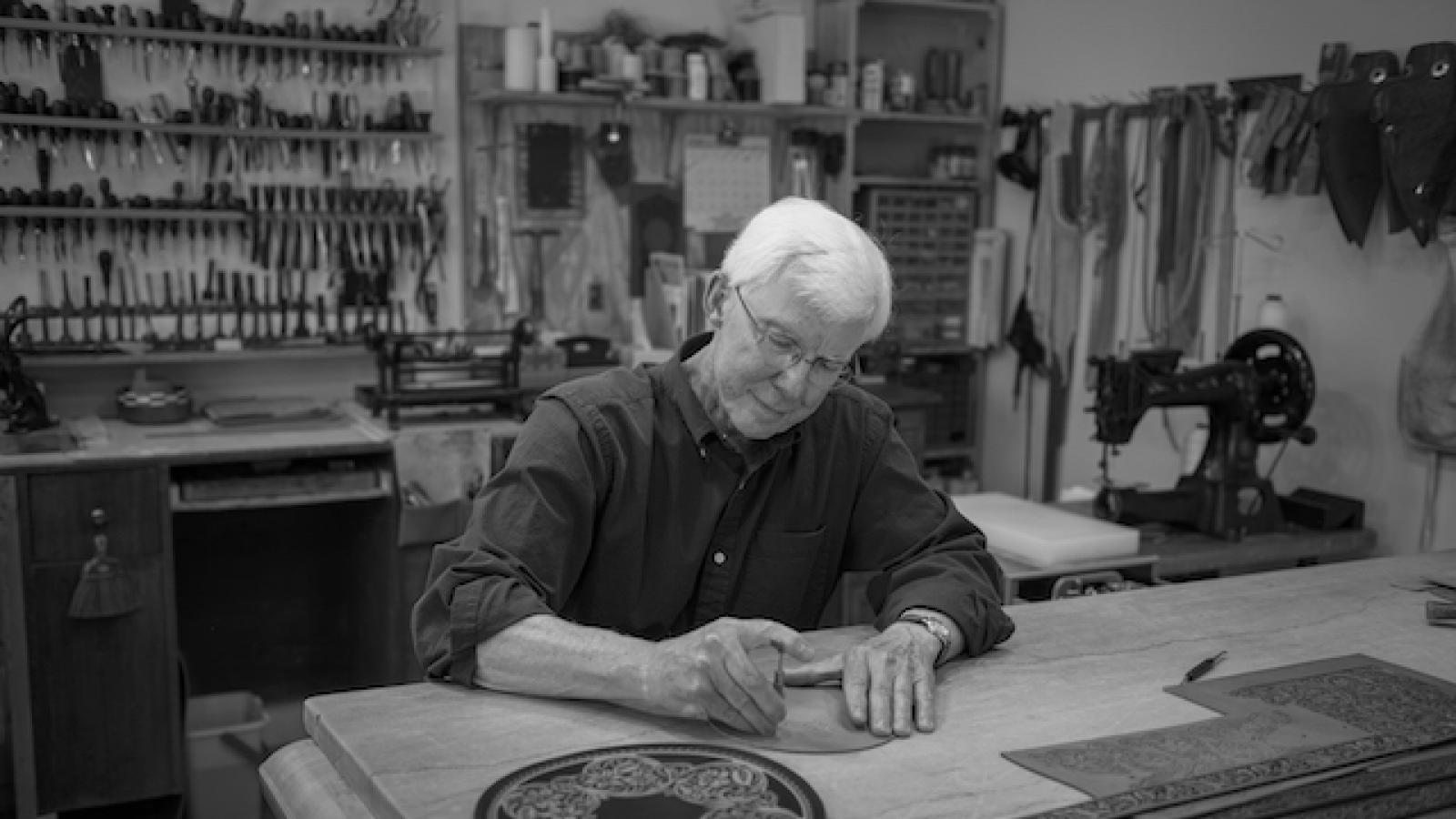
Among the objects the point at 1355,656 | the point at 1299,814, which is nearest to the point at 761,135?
the point at 1355,656

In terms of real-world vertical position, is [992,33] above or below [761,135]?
above

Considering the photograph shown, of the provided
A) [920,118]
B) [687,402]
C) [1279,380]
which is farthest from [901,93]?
[687,402]

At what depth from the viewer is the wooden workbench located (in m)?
1.44

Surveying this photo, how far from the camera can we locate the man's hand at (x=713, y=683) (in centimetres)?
157

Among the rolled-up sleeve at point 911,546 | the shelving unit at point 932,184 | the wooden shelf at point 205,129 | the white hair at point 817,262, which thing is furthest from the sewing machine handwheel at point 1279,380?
the wooden shelf at point 205,129

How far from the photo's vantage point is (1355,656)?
6.55 feet

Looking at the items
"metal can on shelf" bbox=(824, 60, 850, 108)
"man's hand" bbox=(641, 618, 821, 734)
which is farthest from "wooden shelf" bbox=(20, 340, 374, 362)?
"man's hand" bbox=(641, 618, 821, 734)

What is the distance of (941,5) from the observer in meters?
5.62

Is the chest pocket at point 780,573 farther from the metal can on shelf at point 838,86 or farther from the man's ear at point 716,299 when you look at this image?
the metal can on shelf at point 838,86

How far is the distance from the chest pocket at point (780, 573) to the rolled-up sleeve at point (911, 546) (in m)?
0.09

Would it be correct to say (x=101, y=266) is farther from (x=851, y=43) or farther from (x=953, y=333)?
(x=953, y=333)

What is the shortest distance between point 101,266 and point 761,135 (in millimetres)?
2532

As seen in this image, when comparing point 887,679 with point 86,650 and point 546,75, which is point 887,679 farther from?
point 546,75

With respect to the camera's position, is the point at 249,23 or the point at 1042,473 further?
the point at 1042,473
